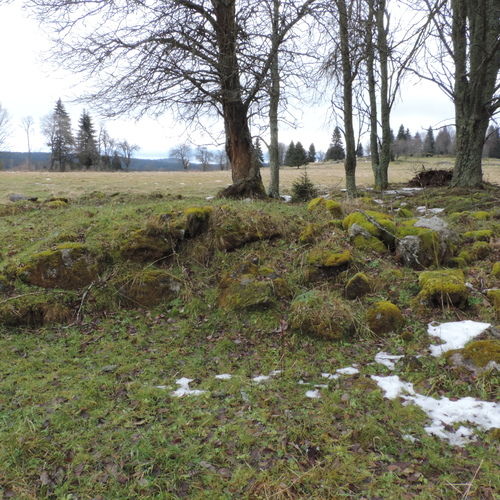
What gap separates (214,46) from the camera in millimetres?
7906

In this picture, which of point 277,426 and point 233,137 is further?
point 233,137

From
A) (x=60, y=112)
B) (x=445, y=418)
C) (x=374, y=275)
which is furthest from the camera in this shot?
(x=60, y=112)

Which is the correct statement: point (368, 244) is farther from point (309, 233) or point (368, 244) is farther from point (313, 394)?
point (313, 394)

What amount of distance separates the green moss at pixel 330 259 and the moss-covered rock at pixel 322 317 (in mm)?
835

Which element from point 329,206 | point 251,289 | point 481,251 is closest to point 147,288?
point 251,289

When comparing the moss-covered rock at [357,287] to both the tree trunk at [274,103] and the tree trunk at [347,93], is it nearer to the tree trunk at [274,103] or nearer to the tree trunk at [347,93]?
the tree trunk at [347,93]

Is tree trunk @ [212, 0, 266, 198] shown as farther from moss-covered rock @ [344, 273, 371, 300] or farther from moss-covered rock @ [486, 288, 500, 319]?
moss-covered rock @ [486, 288, 500, 319]

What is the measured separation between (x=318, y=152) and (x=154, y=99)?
3685 inches

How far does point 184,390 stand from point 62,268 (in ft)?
10.5

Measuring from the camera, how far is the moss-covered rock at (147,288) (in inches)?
204

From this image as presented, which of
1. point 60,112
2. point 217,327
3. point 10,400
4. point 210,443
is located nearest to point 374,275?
point 217,327

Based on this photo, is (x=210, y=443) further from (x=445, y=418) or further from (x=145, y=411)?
(x=445, y=418)

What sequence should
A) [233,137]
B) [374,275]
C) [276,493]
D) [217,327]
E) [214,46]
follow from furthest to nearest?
[233,137], [214,46], [374,275], [217,327], [276,493]

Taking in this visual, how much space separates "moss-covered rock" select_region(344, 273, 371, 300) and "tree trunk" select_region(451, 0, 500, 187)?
6.87 meters
